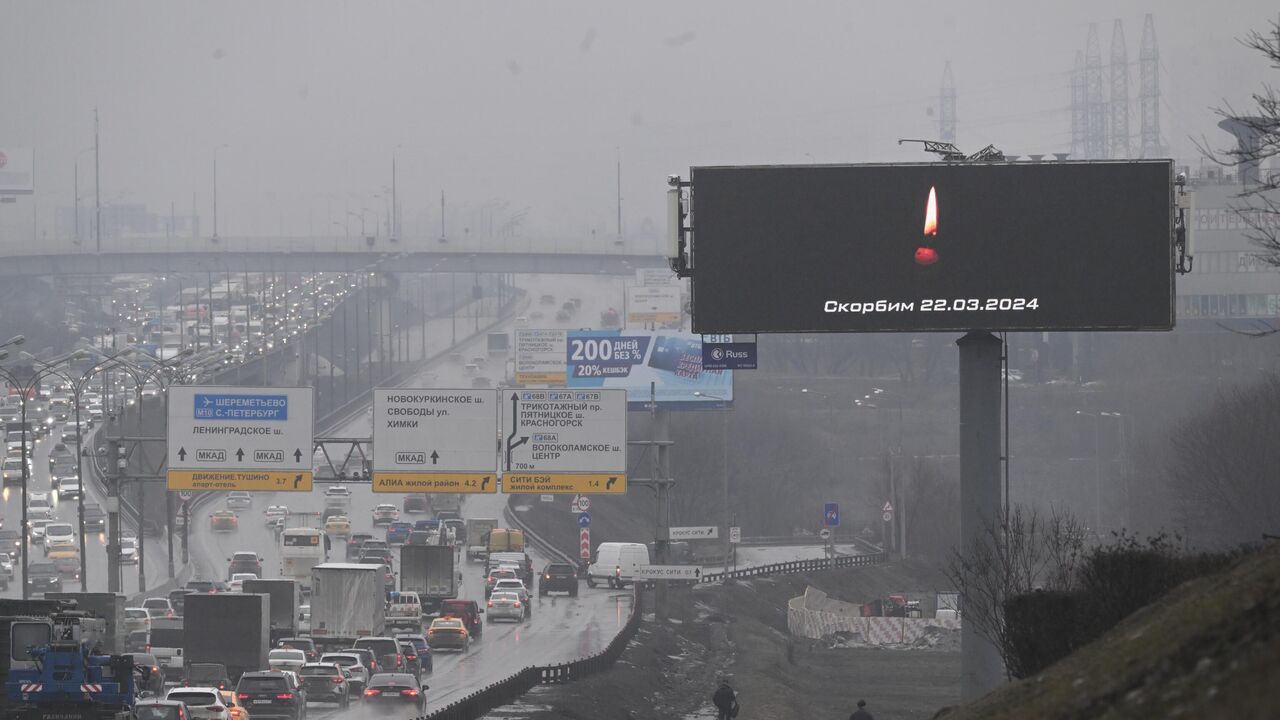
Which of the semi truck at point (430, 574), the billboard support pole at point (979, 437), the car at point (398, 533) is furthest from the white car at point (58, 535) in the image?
the billboard support pole at point (979, 437)

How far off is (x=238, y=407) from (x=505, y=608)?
1478 cm

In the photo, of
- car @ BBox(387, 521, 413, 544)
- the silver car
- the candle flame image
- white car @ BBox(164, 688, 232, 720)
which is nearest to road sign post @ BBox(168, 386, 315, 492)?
the silver car

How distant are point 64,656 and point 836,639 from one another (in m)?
37.0

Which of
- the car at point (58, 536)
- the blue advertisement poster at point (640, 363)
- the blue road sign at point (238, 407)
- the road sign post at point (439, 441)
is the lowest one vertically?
the car at point (58, 536)

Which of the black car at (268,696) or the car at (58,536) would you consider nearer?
the black car at (268,696)

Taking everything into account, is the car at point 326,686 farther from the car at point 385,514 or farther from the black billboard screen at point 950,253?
the car at point 385,514

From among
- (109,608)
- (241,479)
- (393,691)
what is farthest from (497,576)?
(393,691)

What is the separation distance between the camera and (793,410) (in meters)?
138

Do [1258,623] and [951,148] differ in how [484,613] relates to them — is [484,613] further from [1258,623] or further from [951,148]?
[1258,623]

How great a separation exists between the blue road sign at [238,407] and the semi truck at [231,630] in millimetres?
9043

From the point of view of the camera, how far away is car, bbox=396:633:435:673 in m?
49.8

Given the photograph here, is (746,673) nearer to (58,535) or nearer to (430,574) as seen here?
(430,574)

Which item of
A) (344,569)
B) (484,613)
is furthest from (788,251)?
(484,613)

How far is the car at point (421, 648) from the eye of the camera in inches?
1959
